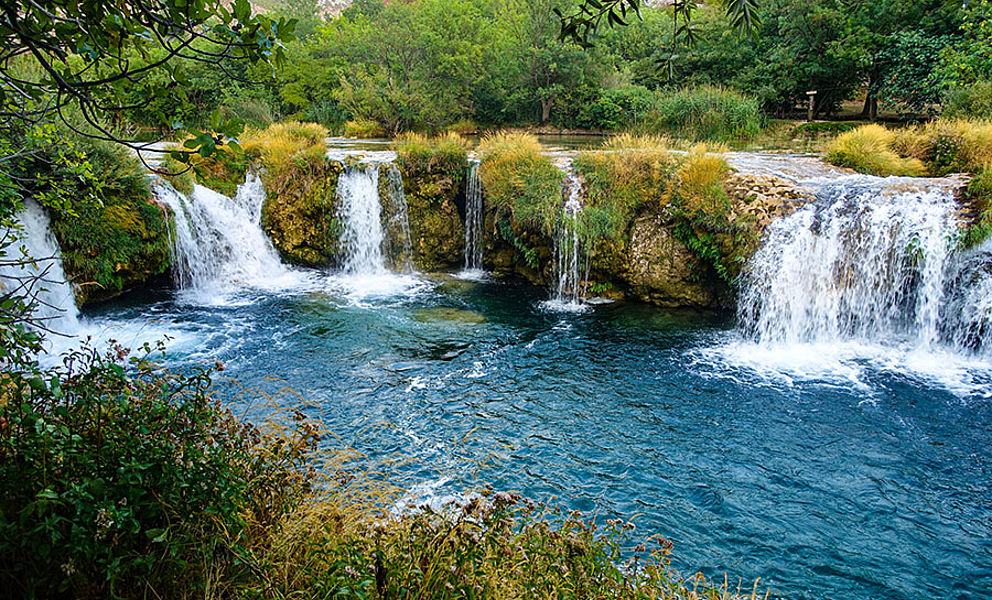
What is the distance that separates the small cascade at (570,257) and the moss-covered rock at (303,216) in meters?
5.32

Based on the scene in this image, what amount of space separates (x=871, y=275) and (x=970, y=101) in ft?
28.4

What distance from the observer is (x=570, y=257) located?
1167 centimetres

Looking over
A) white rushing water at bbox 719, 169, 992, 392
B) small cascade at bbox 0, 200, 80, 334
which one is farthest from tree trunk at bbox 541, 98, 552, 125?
small cascade at bbox 0, 200, 80, 334

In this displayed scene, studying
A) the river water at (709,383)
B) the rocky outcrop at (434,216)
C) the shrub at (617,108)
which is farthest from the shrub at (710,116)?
the rocky outcrop at (434,216)

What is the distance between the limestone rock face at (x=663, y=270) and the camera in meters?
10.9

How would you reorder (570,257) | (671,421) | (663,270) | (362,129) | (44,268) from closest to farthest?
(671,421), (44,268), (663,270), (570,257), (362,129)

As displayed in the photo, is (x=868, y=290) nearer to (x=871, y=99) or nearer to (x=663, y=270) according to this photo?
(x=663, y=270)

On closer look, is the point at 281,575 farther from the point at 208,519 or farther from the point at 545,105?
the point at 545,105

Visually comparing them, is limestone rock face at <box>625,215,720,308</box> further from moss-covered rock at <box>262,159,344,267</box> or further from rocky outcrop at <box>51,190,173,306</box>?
rocky outcrop at <box>51,190,173,306</box>

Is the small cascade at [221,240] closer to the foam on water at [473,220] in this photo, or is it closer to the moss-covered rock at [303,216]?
the moss-covered rock at [303,216]

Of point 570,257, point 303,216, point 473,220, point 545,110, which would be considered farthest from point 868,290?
point 545,110

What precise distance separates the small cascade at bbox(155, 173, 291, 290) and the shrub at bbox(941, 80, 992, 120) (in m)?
16.4

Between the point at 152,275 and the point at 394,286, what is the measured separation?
15.7 feet

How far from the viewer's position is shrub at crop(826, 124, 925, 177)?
1135cm
